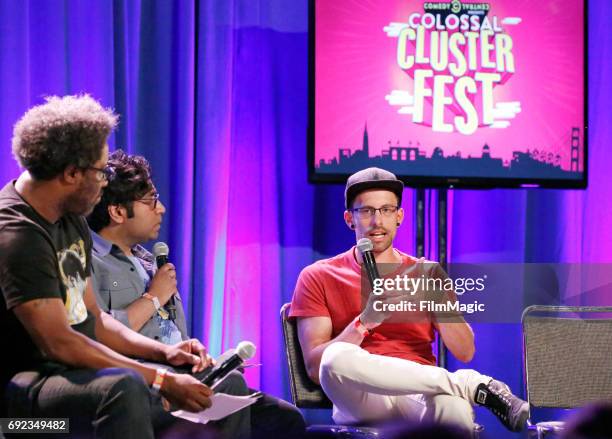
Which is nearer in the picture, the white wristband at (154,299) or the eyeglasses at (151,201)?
the white wristband at (154,299)

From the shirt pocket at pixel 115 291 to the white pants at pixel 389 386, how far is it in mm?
705

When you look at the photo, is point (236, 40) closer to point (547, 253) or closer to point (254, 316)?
point (254, 316)

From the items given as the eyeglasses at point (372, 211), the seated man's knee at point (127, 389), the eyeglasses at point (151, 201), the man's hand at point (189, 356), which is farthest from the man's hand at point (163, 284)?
the seated man's knee at point (127, 389)

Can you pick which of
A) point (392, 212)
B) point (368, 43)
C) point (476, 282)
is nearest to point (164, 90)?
point (368, 43)

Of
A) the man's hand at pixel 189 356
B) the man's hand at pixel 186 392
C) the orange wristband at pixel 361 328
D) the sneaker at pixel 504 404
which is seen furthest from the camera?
the orange wristband at pixel 361 328

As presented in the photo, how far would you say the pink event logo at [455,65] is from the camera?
4043mm

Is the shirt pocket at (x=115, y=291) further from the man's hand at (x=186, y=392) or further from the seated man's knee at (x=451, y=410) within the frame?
the seated man's knee at (x=451, y=410)

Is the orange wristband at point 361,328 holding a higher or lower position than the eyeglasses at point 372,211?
lower

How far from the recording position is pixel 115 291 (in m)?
2.99

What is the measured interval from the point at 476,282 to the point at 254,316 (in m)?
1.11

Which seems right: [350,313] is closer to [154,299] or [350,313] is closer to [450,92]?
[154,299]

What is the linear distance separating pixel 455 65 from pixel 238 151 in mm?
1132

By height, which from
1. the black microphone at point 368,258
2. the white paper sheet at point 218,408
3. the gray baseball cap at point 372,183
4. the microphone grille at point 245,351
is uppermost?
the gray baseball cap at point 372,183

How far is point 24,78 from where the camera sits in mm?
3920
